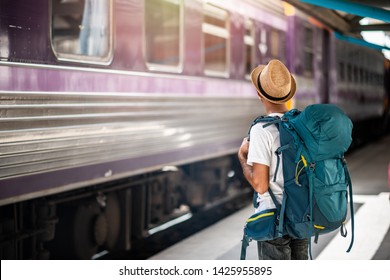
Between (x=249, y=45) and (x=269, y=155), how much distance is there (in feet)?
16.8

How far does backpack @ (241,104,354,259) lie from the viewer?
108 inches

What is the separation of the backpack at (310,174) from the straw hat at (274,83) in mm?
102

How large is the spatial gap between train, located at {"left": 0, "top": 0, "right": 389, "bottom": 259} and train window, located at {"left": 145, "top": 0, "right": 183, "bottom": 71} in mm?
16

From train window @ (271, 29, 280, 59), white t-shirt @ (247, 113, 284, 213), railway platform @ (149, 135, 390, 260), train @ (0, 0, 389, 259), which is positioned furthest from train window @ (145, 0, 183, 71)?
white t-shirt @ (247, 113, 284, 213)

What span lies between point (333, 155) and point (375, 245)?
2.44 meters

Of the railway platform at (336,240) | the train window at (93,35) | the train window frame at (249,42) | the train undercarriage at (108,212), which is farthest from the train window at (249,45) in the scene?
the train window at (93,35)

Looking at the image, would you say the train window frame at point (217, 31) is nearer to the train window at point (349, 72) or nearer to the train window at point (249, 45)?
the train window at point (249, 45)

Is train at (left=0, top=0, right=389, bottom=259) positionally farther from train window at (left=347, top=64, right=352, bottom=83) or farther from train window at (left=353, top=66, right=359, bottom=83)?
train window at (left=353, top=66, right=359, bottom=83)

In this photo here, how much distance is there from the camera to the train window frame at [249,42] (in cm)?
766

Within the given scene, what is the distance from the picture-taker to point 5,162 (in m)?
3.80

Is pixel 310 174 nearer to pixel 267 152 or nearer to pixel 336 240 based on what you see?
pixel 267 152
